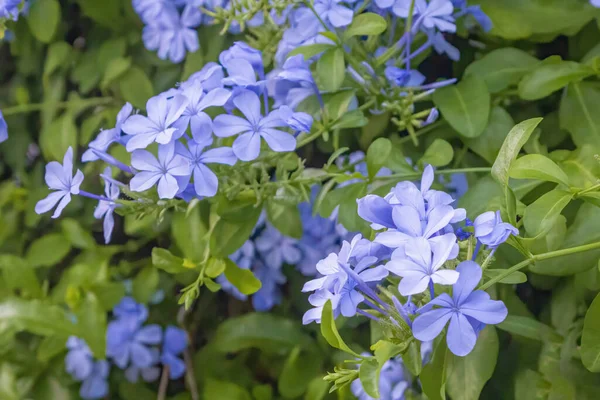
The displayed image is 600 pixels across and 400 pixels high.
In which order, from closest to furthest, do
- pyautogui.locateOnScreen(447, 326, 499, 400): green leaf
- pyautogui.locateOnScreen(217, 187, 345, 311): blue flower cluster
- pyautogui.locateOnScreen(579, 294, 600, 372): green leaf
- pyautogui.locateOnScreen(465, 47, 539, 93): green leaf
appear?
pyautogui.locateOnScreen(579, 294, 600, 372): green leaf → pyautogui.locateOnScreen(447, 326, 499, 400): green leaf → pyautogui.locateOnScreen(465, 47, 539, 93): green leaf → pyautogui.locateOnScreen(217, 187, 345, 311): blue flower cluster

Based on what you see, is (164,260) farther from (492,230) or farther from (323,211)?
(492,230)

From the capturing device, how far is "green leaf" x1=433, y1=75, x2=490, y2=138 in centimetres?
74

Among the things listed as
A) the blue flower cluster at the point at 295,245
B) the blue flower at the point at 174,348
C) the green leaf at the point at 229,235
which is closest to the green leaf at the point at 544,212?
the green leaf at the point at 229,235

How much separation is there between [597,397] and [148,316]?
0.80 m

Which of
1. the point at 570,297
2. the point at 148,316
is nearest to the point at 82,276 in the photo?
the point at 148,316

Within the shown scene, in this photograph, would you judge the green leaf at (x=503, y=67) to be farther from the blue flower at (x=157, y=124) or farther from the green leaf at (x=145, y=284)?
the green leaf at (x=145, y=284)

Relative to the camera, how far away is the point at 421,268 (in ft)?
1.47

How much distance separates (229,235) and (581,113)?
0.46m

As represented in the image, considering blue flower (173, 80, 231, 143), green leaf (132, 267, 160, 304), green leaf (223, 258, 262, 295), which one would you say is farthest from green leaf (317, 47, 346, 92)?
green leaf (132, 267, 160, 304)

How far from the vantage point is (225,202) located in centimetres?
70

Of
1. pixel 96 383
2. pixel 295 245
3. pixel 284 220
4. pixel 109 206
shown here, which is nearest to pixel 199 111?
pixel 109 206

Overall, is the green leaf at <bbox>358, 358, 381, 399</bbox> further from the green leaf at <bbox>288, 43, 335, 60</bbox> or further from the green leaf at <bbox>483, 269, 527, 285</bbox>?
the green leaf at <bbox>288, 43, 335, 60</bbox>

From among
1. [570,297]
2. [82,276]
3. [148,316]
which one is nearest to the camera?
[570,297]

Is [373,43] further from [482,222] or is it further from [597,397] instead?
[597,397]
